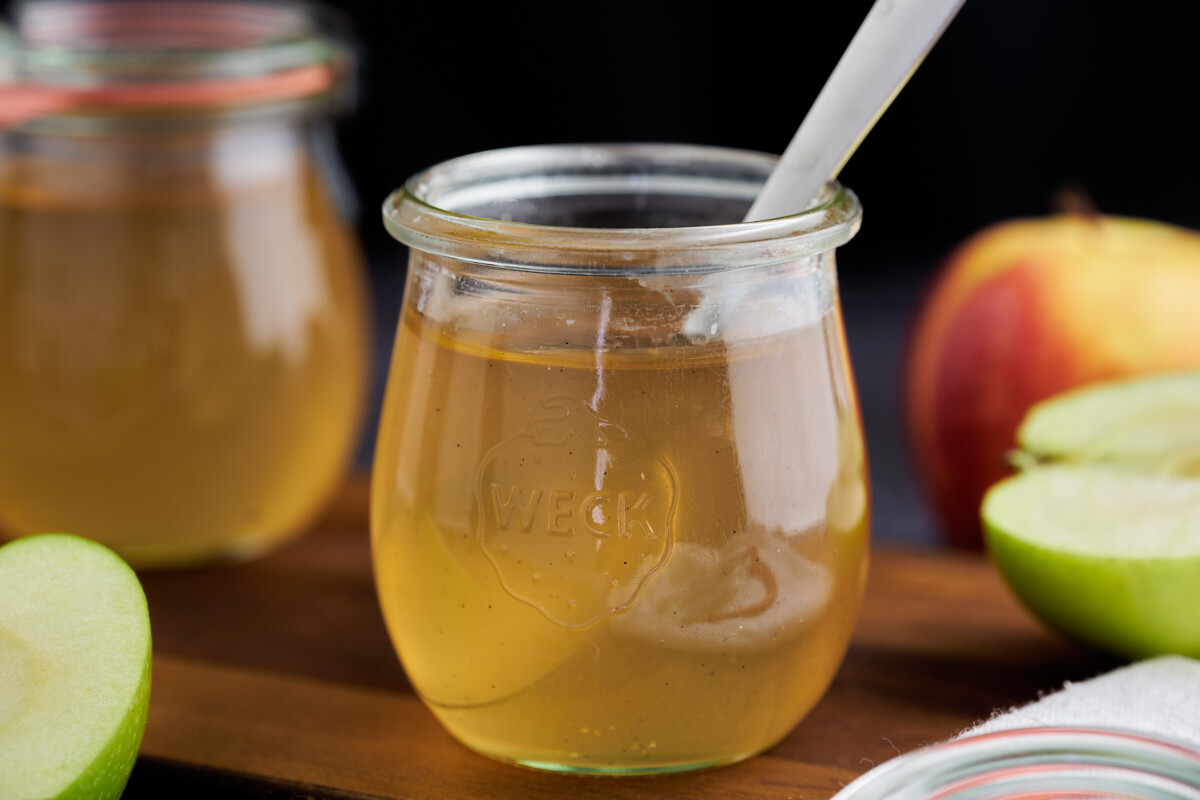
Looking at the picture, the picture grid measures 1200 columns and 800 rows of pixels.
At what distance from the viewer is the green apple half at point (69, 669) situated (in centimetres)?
57

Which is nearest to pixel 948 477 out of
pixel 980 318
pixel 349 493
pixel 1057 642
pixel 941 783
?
pixel 980 318

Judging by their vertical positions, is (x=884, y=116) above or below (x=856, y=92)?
below

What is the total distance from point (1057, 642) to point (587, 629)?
0.36m

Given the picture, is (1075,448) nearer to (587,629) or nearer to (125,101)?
(587,629)

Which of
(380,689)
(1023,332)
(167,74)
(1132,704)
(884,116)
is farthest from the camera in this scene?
(884,116)

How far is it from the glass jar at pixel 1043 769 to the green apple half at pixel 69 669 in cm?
30

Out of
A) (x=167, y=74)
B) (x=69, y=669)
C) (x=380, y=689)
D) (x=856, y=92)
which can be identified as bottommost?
(x=380, y=689)

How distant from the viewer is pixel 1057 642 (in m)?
0.86

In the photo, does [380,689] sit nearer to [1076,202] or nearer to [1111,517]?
[1111,517]

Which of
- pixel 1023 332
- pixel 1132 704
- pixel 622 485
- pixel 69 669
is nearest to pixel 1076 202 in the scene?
pixel 1023 332

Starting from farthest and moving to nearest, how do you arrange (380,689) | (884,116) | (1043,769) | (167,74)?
(884,116), (167,74), (380,689), (1043,769)

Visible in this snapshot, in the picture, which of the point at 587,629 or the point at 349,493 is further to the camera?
the point at 349,493

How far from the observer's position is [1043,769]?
1.89 feet

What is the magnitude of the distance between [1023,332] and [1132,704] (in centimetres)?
45
